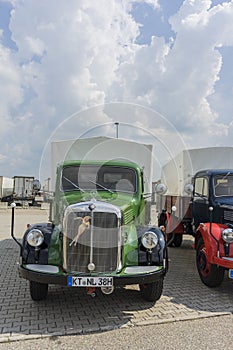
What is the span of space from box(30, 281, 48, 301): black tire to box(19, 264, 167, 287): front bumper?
412 mm

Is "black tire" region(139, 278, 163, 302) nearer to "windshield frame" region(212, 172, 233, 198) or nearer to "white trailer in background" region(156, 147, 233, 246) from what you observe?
"windshield frame" region(212, 172, 233, 198)

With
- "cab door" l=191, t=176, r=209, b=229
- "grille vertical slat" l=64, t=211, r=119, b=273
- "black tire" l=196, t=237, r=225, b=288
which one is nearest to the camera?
"grille vertical slat" l=64, t=211, r=119, b=273

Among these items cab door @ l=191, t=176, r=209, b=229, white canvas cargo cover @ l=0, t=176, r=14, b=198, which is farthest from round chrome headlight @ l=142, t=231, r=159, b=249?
white canvas cargo cover @ l=0, t=176, r=14, b=198

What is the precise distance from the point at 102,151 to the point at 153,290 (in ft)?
17.4

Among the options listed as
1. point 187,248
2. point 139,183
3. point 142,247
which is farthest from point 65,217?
point 187,248

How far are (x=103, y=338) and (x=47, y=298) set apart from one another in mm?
1496

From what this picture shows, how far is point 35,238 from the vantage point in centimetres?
416

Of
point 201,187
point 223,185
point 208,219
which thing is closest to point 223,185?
point 223,185

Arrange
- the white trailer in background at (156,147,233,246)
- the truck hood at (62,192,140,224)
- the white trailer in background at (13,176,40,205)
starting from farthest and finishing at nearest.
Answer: the white trailer in background at (13,176,40,205) → the white trailer in background at (156,147,233,246) → the truck hood at (62,192,140,224)

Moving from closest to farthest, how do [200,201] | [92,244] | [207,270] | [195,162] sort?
1. [92,244]
2. [207,270]
3. [200,201]
4. [195,162]

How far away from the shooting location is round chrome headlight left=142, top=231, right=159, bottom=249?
4.14m

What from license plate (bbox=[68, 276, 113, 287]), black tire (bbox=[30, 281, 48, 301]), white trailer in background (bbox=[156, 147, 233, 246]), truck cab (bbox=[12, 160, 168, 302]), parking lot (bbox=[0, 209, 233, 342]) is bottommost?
parking lot (bbox=[0, 209, 233, 342])

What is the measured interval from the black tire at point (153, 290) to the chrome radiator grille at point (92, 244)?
0.78 meters

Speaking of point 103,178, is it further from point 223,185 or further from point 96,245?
point 223,185
